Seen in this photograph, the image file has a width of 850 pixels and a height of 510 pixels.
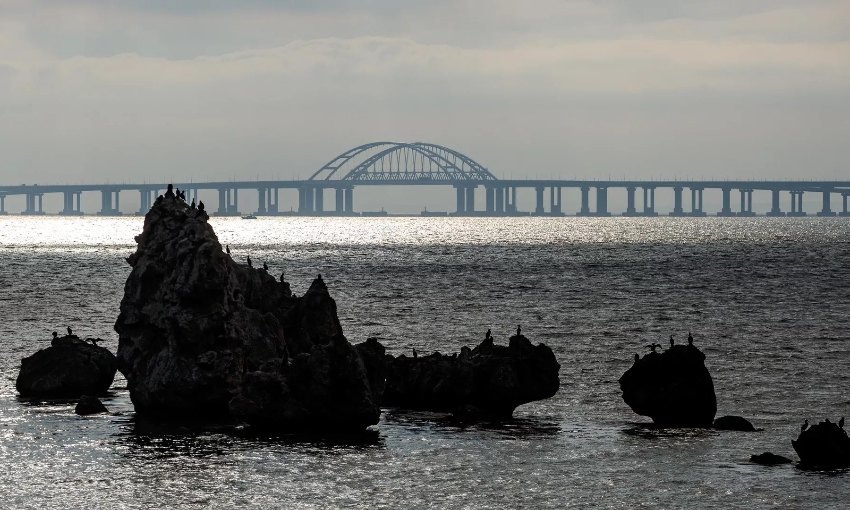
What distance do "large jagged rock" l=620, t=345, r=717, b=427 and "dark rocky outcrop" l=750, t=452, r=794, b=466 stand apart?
525 cm

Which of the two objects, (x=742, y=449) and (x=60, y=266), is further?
(x=60, y=266)

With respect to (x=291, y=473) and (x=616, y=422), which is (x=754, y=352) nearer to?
(x=616, y=422)

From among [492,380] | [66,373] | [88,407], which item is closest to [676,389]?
[492,380]

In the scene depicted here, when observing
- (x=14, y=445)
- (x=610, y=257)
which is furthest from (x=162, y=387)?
(x=610, y=257)

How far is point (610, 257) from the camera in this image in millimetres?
153000

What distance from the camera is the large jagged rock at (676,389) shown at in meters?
34.6

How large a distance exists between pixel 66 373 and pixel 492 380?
561 inches

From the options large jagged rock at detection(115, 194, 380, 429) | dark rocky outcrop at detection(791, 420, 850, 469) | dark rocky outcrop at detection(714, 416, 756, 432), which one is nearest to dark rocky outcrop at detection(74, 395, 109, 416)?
large jagged rock at detection(115, 194, 380, 429)

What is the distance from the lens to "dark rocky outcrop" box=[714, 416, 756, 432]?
33875 mm

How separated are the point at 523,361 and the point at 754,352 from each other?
20.5 metres

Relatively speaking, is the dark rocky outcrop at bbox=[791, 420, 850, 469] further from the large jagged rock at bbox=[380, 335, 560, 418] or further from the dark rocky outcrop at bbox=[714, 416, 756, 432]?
the large jagged rock at bbox=[380, 335, 560, 418]

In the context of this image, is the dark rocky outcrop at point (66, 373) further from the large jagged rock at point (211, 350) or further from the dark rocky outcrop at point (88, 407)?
the dark rocky outcrop at point (88, 407)

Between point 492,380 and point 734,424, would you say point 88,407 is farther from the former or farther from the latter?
point 734,424

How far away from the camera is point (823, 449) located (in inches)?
1134
